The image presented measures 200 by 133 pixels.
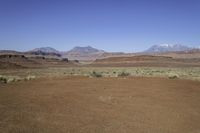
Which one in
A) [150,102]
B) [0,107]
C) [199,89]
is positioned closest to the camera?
[0,107]

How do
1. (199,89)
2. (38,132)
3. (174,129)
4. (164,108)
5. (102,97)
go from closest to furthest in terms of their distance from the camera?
(38,132)
(174,129)
(164,108)
(102,97)
(199,89)

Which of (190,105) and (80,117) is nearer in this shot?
(80,117)

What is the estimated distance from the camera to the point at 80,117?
10.6 meters

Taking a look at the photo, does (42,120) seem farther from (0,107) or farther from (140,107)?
(140,107)

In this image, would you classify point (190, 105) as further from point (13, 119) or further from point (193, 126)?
point (13, 119)

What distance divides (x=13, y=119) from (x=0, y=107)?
2.25m

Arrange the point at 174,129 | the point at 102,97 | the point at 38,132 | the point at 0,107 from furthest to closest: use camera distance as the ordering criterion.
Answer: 1. the point at 102,97
2. the point at 0,107
3. the point at 174,129
4. the point at 38,132

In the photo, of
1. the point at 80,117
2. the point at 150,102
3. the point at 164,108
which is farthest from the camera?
the point at 150,102

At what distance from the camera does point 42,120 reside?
32.2 ft

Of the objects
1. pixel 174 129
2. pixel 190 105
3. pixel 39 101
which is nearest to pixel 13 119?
pixel 39 101

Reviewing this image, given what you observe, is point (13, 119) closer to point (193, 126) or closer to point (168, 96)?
point (193, 126)

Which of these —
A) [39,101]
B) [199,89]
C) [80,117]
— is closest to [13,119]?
[80,117]

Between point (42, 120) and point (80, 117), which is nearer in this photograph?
point (42, 120)

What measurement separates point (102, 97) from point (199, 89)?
7628mm
